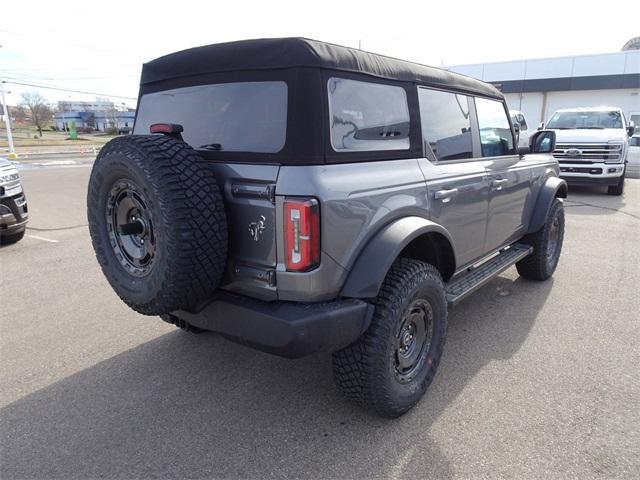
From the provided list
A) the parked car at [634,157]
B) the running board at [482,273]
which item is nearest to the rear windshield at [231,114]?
the running board at [482,273]

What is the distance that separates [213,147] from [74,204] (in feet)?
29.5

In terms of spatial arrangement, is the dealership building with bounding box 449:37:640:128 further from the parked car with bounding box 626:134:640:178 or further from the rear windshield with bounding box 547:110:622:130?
the rear windshield with bounding box 547:110:622:130

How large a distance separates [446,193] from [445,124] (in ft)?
1.88

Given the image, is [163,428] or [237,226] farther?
[163,428]

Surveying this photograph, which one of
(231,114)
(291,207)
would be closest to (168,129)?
(231,114)

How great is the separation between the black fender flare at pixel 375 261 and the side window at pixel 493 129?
Result: 1678 millimetres

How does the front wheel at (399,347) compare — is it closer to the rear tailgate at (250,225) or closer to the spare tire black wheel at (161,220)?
the rear tailgate at (250,225)

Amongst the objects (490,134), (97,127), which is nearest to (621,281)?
(490,134)

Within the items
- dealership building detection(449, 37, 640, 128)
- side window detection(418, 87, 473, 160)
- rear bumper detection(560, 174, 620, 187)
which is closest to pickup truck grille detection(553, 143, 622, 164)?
rear bumper detection(560, 174, 620, 187)

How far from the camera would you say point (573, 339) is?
3619mm

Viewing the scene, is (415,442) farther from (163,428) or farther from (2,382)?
(2,382)

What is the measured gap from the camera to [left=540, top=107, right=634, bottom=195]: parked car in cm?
1059

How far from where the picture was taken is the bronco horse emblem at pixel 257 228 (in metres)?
2.23

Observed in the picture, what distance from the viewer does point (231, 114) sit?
250cm
